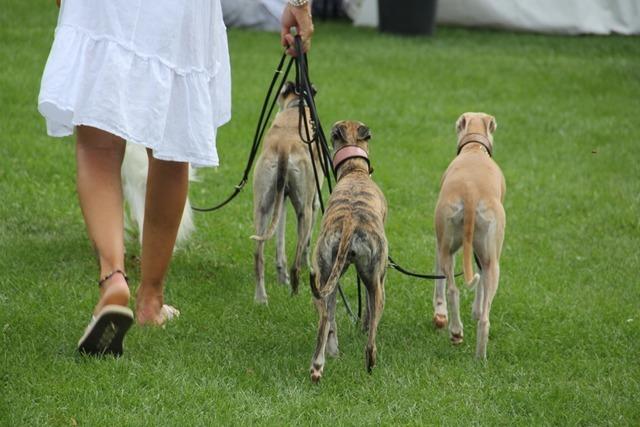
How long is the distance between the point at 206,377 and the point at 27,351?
846 millimetres

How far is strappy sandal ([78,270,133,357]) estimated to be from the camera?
453 cm

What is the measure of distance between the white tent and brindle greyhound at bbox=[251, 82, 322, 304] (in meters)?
11.7

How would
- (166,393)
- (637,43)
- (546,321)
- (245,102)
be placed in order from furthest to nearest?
(637,43), (245,102), (546,321), (166,393)

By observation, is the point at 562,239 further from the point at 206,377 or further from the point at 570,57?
the point at 570,57

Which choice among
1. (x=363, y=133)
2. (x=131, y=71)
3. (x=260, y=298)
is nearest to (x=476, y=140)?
(x=363, y=133)

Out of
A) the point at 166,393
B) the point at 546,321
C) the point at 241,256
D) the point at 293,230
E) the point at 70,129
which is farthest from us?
the point at 293,230

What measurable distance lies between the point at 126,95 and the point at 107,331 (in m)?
1.02

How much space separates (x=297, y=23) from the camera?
5.34 meters

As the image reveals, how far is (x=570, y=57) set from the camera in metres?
15.1

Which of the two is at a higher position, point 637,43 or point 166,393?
point 166,393

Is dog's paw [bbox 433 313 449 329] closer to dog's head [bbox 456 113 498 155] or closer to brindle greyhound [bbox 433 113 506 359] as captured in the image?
brindle greyhound [bbox 433 113 506 359]

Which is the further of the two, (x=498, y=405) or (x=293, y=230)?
(x=293, y=230)

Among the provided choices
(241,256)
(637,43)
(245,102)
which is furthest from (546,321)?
(637,43)

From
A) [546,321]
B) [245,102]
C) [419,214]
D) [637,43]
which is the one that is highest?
[546,321]
